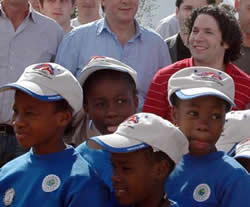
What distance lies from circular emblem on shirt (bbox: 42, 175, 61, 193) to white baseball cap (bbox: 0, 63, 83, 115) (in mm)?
407

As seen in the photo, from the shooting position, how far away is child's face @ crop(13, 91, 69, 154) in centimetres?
377

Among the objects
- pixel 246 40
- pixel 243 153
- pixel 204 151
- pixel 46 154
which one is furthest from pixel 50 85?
pixel 246 40

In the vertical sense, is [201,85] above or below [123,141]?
above

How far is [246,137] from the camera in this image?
14.4 ft

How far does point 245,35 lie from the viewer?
6453 mm

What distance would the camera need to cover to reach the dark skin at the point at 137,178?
349cm

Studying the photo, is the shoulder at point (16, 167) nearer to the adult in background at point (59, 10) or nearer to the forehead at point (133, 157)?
the forehead at point (133, 157)

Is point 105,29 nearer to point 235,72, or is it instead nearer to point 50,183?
point 235,72

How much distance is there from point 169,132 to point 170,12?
19.2ft

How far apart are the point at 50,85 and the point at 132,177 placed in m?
0.68

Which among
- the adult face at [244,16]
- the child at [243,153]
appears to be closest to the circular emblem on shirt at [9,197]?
the child at [243,153]

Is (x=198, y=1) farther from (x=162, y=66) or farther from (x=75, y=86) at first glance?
(x=75, y=86)

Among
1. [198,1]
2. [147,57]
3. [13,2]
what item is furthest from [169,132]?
[198,1]

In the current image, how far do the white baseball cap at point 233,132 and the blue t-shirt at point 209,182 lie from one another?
20.7 inches
